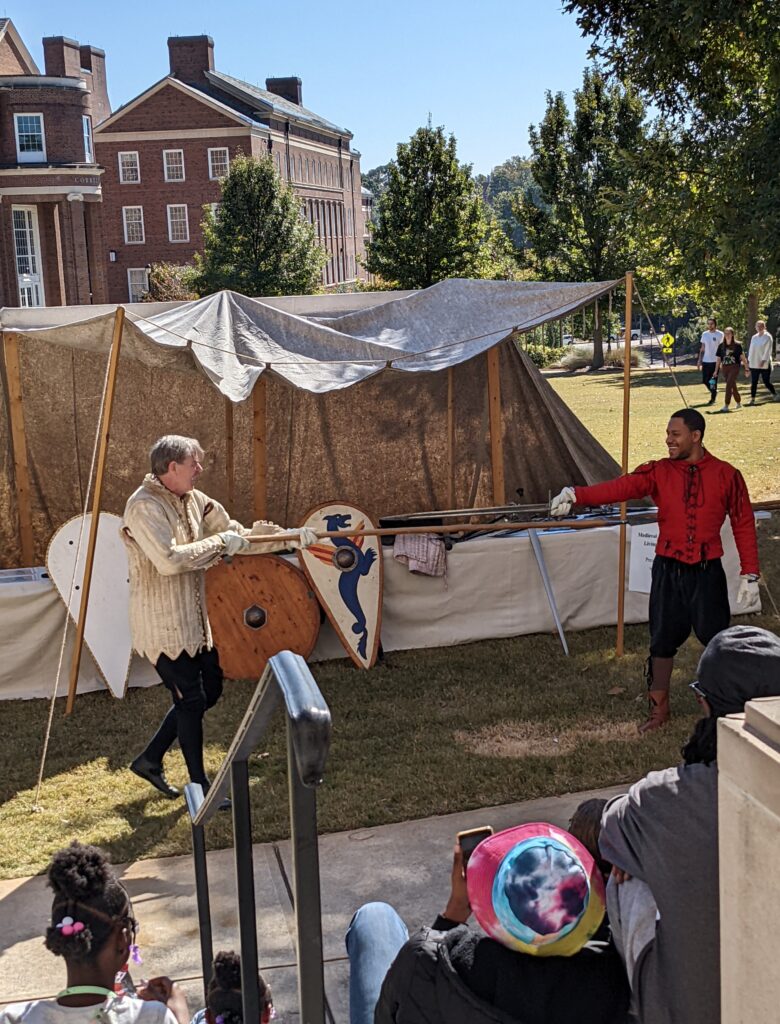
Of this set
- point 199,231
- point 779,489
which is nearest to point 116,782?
point 779,489

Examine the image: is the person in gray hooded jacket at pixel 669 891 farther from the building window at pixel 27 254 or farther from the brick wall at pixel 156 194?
the brick wall at pixel 156 194

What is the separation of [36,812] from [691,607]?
11.6ft

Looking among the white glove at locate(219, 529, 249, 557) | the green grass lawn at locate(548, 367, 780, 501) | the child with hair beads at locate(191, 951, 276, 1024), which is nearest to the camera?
the child with hair beads at locate(191, 951, 276, 1024)

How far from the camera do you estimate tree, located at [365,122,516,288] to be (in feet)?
115

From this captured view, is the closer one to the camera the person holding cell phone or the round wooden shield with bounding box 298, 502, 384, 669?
the person holding cell phone

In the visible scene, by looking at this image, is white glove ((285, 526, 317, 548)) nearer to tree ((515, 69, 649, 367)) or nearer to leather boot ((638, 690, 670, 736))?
leather boot ((638, 690, 670, 736))

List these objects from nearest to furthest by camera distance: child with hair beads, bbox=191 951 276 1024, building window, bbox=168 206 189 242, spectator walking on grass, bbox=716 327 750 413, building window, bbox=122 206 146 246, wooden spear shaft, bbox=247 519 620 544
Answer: child with hair beads, bbox=191 951 276 1024, wooden spear shaft, bbox=247 519 620 544, spectator walking on grass, bbox=716 327 750 413, building window, bbox=168 206 189 242, building window, bbox=122 206 146 246

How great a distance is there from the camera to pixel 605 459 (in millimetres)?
10016

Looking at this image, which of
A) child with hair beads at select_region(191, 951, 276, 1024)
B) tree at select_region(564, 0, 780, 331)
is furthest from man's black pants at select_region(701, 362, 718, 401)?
child with hair beads at select_region(191, 951, 276, 1024)

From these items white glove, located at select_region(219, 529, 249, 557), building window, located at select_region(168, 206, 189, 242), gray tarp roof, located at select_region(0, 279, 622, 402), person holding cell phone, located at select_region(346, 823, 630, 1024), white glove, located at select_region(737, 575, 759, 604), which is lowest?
white glove, located at select_region(737, 575, 759, 604)

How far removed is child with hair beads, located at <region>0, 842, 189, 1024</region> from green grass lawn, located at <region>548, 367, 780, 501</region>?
1084 centimetres

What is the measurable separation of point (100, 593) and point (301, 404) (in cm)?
264

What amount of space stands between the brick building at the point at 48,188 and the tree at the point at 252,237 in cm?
670

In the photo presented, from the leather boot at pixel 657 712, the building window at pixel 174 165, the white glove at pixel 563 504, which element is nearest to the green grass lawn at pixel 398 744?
the leather boot at pixel 657 712
